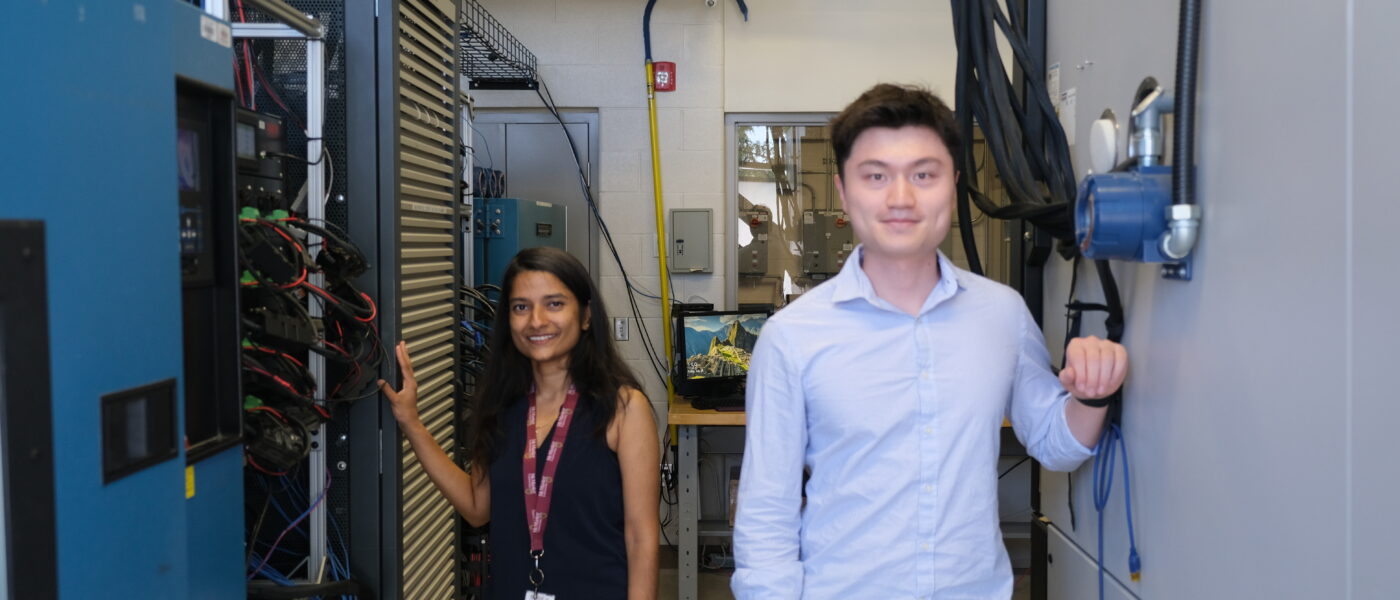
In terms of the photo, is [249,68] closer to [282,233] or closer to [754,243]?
[282,233]

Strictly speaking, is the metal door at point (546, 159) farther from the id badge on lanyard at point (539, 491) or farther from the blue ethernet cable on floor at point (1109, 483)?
the blue ethernet cable on floor at point (1109, 483)

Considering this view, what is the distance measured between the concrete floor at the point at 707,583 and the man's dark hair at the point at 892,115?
307 cm

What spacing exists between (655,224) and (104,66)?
3.60 m

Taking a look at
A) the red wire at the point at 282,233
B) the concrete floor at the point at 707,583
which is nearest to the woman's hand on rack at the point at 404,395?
the red wire at the point at 282,233

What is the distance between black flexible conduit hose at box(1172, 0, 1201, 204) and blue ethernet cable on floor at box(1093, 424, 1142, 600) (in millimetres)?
415

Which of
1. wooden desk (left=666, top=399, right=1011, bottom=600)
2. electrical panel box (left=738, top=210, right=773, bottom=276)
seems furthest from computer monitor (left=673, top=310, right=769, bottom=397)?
electrical panel box (left=738, top=210, right=773, bottom=276)

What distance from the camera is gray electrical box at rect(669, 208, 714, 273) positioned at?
14.9 ft

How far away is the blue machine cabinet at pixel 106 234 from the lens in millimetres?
952

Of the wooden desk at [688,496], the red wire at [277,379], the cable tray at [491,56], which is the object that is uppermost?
the cable tray at [491,56]

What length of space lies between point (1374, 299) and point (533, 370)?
58.9 inches

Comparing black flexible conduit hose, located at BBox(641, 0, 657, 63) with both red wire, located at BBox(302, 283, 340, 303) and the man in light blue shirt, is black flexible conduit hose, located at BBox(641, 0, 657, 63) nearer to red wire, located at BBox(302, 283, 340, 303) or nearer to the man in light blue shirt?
red wire, located at BBox(302, 283, 340, 303)

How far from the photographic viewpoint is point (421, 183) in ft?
7.08

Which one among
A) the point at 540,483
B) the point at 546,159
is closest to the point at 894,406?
the point at 540,483

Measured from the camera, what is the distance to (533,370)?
198cm
